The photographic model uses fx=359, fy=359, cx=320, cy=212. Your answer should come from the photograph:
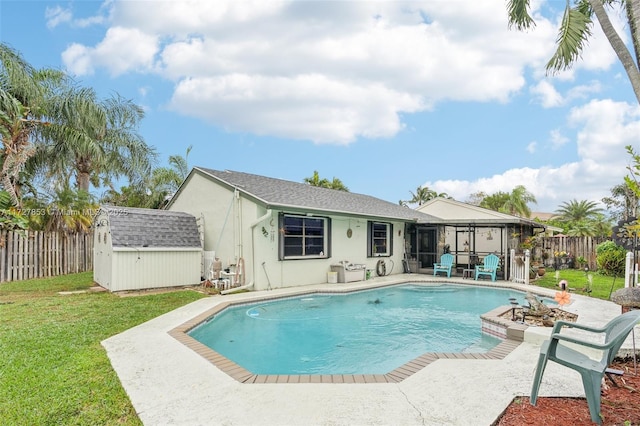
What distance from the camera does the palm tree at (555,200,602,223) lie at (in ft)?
107

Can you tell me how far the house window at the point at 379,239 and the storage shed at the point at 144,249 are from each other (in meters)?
6.86

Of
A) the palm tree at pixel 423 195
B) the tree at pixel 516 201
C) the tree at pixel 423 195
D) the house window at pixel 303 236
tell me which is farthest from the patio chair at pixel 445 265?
the palm tree at pixel 423 195

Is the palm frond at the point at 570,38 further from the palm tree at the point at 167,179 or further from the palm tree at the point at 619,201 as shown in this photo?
the palm tree at the point at 619,201

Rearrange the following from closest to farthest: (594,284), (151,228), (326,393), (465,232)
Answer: (326,393) < (151,228) < (594,284) < (465,232)

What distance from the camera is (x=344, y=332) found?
7.40m

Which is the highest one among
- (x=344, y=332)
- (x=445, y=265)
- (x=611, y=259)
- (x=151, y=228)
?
(x=151, y=228)

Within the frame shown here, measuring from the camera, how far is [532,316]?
7.02m

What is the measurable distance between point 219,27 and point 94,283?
30.1 ft

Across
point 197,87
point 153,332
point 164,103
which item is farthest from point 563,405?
point 164,103

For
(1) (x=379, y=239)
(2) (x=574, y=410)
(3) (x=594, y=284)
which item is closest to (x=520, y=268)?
(3) (x=594, y=284)

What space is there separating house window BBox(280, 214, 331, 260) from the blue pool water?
1.87 m

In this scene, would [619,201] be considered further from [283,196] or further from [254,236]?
[254,236]

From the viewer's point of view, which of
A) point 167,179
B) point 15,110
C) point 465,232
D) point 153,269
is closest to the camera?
point 153,269

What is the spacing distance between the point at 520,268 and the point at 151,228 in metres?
13.4
